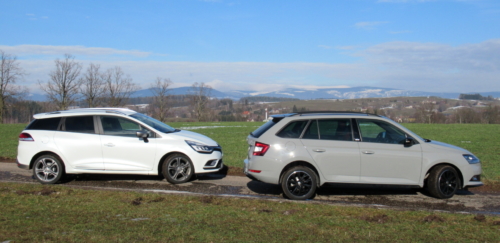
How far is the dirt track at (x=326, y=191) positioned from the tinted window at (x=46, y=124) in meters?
1.28

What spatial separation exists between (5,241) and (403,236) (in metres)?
4.84

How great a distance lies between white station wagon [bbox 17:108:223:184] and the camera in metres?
9.42

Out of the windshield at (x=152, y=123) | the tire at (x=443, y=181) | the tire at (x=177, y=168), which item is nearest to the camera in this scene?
the tire at (x=443, y=181)

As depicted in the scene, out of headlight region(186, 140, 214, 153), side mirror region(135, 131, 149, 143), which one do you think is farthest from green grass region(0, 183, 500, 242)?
headlight region(186, 140, 214, 153)

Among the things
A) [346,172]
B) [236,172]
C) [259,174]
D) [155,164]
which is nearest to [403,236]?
[346,172]

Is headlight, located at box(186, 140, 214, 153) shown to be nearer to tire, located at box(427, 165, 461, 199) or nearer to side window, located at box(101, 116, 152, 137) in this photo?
side window, located at box(101, 116, 152, 137)

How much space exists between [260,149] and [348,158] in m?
1.70

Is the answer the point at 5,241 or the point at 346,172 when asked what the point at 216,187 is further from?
the point at 5,241

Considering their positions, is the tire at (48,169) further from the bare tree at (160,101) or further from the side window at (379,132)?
the bare tree at (160,101)

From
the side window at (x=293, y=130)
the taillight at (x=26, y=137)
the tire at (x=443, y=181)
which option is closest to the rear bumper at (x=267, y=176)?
the side window at (x=293, y=130)

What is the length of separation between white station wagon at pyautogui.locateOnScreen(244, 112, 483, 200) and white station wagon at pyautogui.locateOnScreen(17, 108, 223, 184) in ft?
6.63

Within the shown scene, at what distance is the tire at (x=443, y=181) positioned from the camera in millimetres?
8031

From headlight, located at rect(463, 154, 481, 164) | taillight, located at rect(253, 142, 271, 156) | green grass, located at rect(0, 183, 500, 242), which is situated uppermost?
taillight, located at rect(253, 142, 271, 156)

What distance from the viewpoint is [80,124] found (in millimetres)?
9695
